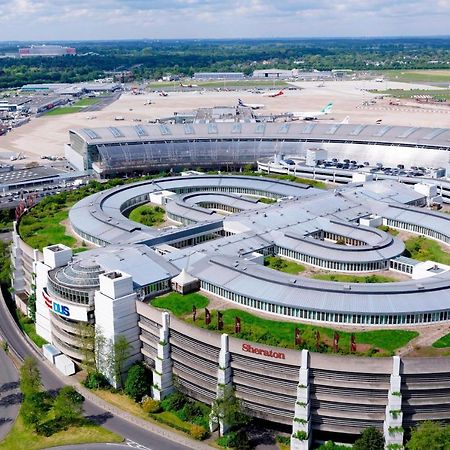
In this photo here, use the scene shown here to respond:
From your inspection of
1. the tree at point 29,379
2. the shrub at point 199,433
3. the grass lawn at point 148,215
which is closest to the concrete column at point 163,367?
the shrub at point 199,433

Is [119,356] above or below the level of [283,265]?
below

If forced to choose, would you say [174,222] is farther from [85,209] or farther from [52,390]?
[52,390]

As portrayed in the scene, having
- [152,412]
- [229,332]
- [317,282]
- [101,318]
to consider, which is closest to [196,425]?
[152,412]

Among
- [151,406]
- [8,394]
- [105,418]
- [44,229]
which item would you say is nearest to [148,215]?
[44,229]

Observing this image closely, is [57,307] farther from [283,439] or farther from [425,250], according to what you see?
[425,250]

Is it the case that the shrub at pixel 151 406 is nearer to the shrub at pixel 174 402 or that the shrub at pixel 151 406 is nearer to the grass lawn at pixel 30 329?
the shrub at pixel 174 402

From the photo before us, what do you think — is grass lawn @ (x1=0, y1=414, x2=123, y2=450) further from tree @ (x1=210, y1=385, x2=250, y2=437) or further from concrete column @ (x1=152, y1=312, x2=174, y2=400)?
tree @ (x1=210, y1=385, x2=250, y2=437)

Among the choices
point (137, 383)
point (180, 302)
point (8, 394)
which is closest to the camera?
point (137, 383)
